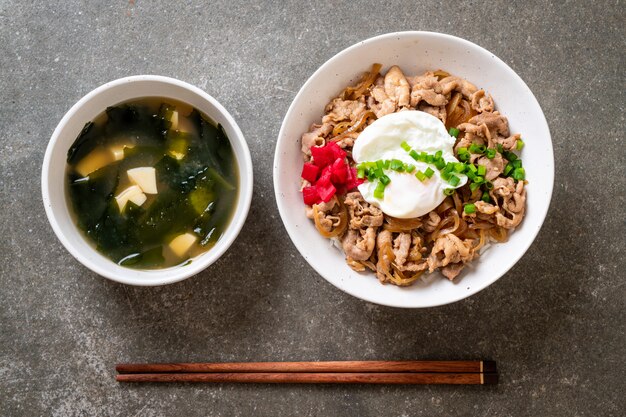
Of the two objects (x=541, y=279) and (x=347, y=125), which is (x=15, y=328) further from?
(x=541, y=279)

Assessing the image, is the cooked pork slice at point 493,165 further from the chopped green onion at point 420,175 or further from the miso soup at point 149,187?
the miso soup at point 149,187

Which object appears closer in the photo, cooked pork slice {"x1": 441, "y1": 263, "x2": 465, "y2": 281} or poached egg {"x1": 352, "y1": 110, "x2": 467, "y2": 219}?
poached egg {"x1": 352, "y1": 110, "x2": 467, "y2": 219}

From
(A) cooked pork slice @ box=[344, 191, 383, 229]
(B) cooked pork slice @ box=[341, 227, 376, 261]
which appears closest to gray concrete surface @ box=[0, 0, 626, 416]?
(B) cooked pork slice @ box=[341, 227, 376, 261]

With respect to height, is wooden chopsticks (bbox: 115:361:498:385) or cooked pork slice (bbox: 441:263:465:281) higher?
cooked pork slice (bbox: 441:263:465:281)

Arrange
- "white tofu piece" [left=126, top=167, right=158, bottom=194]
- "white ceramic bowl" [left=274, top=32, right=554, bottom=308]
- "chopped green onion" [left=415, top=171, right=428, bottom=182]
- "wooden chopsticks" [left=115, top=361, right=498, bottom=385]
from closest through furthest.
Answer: "chopped green onion" [left=415, top=171, right=428, bottom=182] → "white ceramic bowl" [left=274, top=32, right=554, bottom=308] → "white tofu piece" [left=126, top=167, right=158, bottom=194] → "wooden chopsticks" [left=115, top=361, right=498, bottom=385]

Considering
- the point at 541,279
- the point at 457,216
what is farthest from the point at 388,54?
the point at 541,279

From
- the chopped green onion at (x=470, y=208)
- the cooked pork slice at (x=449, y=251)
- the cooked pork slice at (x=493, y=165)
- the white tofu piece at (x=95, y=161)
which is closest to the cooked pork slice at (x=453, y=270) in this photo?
the cooked pork slice at (x=449, y=251)

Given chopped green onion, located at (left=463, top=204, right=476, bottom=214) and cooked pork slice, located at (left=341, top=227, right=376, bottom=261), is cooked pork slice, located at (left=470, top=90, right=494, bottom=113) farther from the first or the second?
cooked pork slice, located at (left=341, top=227, right=376, bottom=261)
